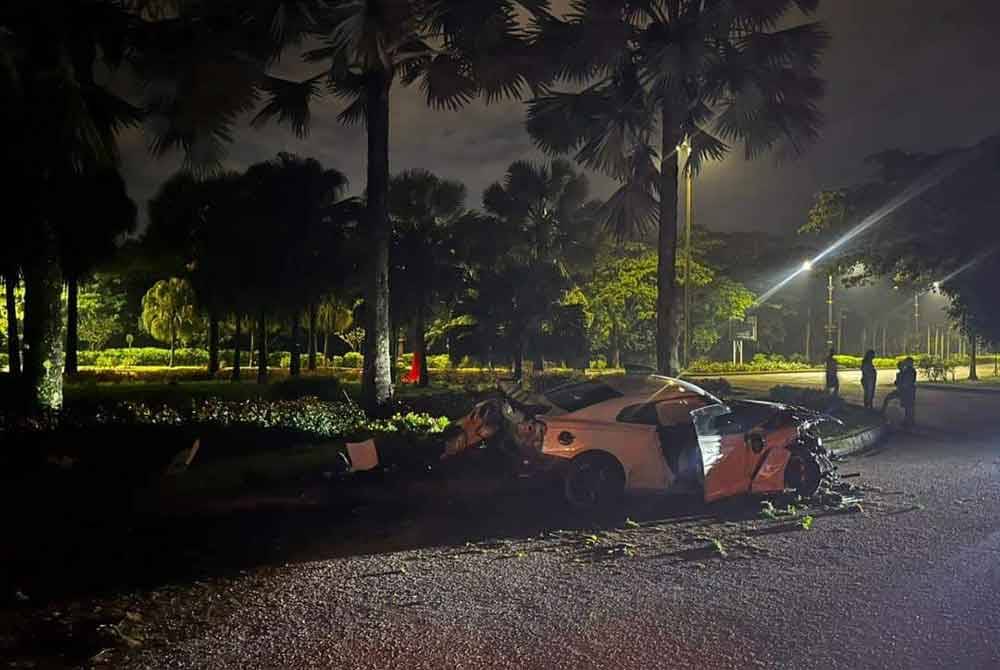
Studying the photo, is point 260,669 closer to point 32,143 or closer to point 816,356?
point 32,143

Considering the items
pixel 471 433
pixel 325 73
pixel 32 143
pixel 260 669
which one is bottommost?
pixel 260 669

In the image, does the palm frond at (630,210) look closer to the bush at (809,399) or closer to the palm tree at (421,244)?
the bush at (809,399)

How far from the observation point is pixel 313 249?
→ 877 inches

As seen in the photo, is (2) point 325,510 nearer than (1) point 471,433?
Yes

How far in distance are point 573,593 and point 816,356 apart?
70.9m

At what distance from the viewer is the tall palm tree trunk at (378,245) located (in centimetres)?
1374

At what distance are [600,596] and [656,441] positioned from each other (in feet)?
9.44

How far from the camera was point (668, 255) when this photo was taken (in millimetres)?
14586

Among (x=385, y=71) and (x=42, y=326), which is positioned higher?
(x=385, y=71)

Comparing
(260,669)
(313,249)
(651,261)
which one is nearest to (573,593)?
(260,669)

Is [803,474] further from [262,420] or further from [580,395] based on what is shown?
[262,420]

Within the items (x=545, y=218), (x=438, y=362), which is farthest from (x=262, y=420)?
(x=438, y=362)

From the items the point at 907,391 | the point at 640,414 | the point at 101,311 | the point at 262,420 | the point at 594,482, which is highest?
the point at 101,311

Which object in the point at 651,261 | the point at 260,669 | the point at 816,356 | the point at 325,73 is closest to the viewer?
the point at 260,669
